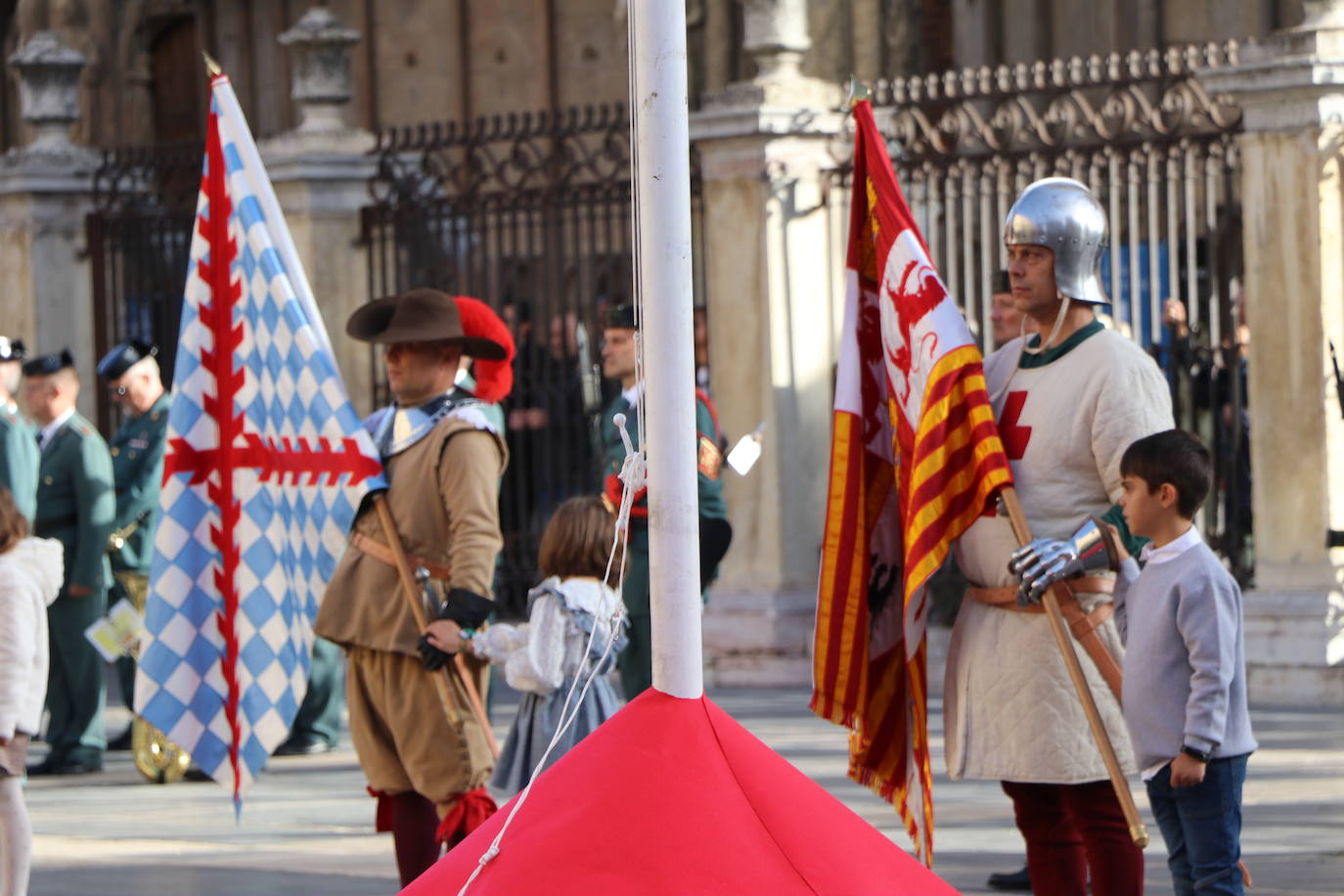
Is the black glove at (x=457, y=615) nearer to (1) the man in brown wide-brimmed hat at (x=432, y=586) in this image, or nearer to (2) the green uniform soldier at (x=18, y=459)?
(1) the man in brown wide-brimmed hat at (x=432, y=586)

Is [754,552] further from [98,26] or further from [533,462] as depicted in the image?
[98,26]

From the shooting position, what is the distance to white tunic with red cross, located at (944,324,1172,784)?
16.8 ft

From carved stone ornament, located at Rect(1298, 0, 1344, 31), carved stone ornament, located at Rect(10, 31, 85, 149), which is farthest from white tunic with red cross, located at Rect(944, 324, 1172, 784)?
carved stone ornament, located at Rect(10, 31, 85, 149)

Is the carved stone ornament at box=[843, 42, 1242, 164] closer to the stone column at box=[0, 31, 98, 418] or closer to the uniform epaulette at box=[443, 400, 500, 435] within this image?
the uniform epaulette at box=[443, 400, 500, 435]

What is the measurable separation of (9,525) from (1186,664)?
3.31 m

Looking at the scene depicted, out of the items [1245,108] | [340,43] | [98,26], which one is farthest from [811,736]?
[98,26]

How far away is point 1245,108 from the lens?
10078 millimetres

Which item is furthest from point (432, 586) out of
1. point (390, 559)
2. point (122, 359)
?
point (122, 359)

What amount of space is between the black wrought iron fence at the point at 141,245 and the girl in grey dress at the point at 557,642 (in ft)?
28.0

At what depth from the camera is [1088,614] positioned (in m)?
5.20

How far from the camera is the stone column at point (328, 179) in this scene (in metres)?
13.2

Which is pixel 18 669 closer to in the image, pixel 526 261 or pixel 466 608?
pixel 466 608

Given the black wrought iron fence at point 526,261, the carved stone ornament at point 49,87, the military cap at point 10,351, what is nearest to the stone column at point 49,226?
the carved stone ornament at point 49,87

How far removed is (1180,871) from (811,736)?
4.55 metres
